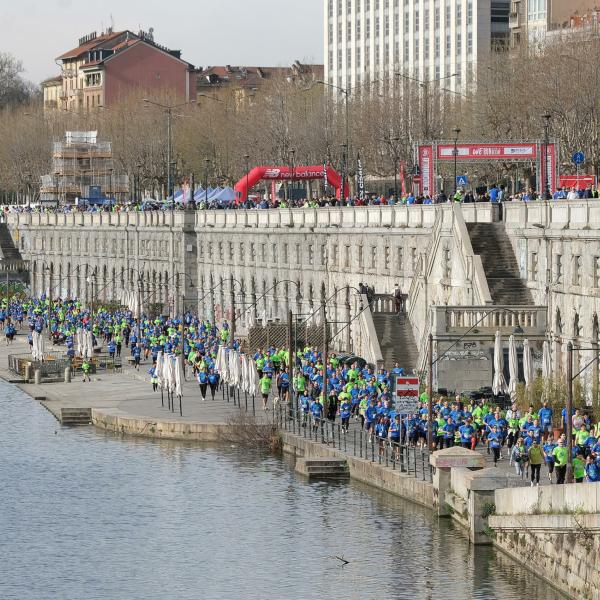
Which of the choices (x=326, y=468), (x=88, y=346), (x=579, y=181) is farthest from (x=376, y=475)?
(x=88, y=346)

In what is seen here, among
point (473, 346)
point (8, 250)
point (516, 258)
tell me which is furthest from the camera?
point (8, 250)

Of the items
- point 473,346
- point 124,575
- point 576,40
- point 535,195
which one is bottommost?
point 124,575

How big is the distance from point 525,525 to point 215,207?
80.2 meters

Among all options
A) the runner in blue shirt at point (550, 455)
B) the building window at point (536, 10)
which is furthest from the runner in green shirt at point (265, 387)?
the building window at point (536, 10)

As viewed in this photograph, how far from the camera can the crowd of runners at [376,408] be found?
5128 centimetres

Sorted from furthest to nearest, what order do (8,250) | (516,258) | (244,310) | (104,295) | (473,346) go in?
(8,250) < (104,295) < (244,310) < (516,258) < (473,346)

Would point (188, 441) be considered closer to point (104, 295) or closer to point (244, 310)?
point (244, 310)

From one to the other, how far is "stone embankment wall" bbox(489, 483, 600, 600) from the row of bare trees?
62.9 meters

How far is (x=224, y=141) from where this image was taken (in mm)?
180375

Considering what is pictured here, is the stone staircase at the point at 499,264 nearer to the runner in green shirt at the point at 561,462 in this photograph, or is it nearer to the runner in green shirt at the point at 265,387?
the runner in green shirt at the point at 265,387

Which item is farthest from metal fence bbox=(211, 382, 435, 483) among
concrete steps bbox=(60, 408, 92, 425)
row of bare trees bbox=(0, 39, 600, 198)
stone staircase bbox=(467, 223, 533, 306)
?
row of bare trees bbox=(0, 39, 600, 198)

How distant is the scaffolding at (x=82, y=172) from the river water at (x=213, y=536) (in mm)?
113926

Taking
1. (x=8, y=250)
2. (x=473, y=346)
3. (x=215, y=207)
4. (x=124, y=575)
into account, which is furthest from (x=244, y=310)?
(x=8, y=250)

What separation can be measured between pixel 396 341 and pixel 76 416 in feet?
42.9
